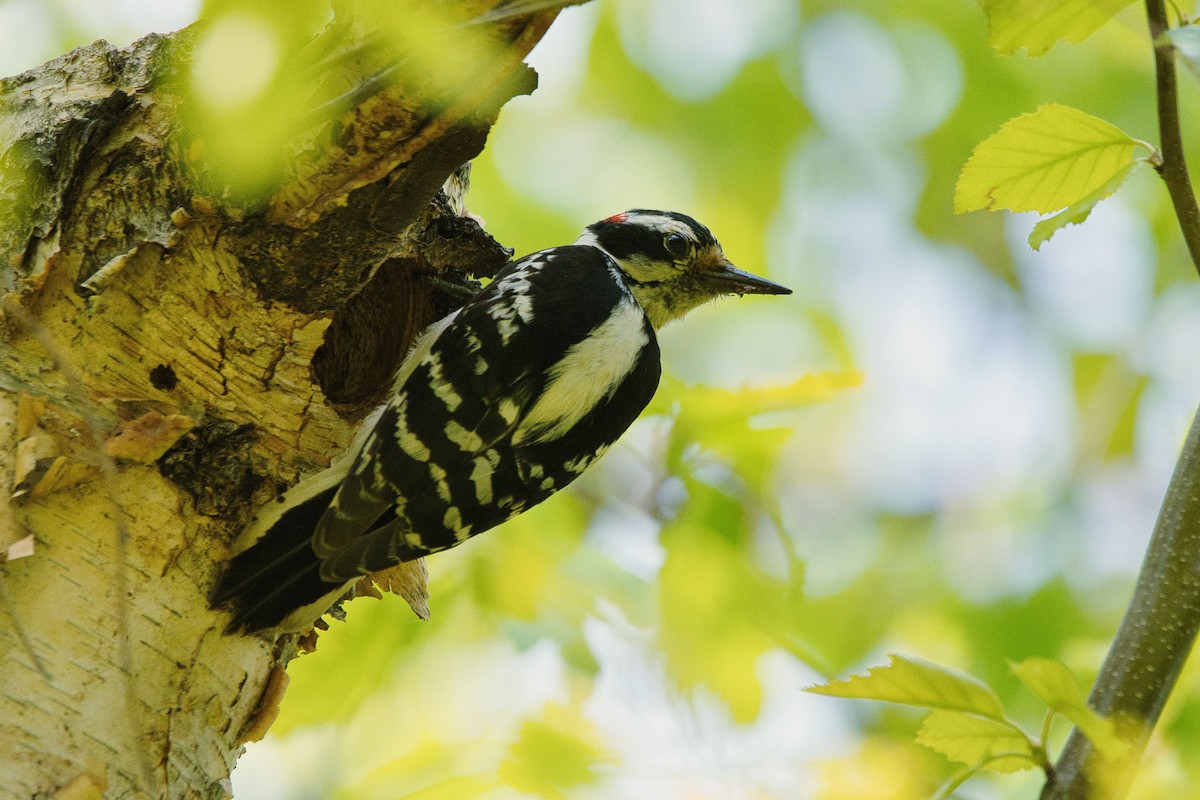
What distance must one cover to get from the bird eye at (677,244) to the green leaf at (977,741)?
1.88m

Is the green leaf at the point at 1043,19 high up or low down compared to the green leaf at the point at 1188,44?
down

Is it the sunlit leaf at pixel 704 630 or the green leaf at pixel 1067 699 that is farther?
the sunlit leaf at pixel 704 630

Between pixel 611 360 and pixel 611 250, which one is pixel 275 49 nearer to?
pixel 611 360

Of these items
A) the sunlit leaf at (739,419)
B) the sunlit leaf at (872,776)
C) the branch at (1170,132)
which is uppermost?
the branch at (1170,132)

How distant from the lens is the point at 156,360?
202 centimetres

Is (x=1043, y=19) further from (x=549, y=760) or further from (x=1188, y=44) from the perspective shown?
(x=549, y=760)

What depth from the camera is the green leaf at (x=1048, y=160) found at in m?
1.55

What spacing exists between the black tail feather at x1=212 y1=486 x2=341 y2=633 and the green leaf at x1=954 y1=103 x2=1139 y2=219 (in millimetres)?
1355

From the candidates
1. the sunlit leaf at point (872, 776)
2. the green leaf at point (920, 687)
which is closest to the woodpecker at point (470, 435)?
the sunlit leaf at point (872, 776)

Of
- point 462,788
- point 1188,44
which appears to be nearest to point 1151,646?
point 1188,44

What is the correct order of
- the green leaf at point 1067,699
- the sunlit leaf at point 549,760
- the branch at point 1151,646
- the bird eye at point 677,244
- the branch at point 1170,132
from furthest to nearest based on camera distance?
the bird eye at point 677,244
the sunlit leaf at point 549,760
the branch at point 1151,646
the green leaf at point 1067,699
the branch at point 1170,132

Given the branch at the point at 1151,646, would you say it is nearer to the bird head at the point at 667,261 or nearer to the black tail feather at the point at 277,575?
the black tail feather at the point at 277,575

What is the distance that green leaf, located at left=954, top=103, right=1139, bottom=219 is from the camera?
5.08 ft

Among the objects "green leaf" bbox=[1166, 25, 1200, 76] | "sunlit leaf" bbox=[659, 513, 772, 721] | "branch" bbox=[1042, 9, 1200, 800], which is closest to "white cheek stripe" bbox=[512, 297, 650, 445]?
"sunlit leaf" bbox=[659, 513, 772, 721]
